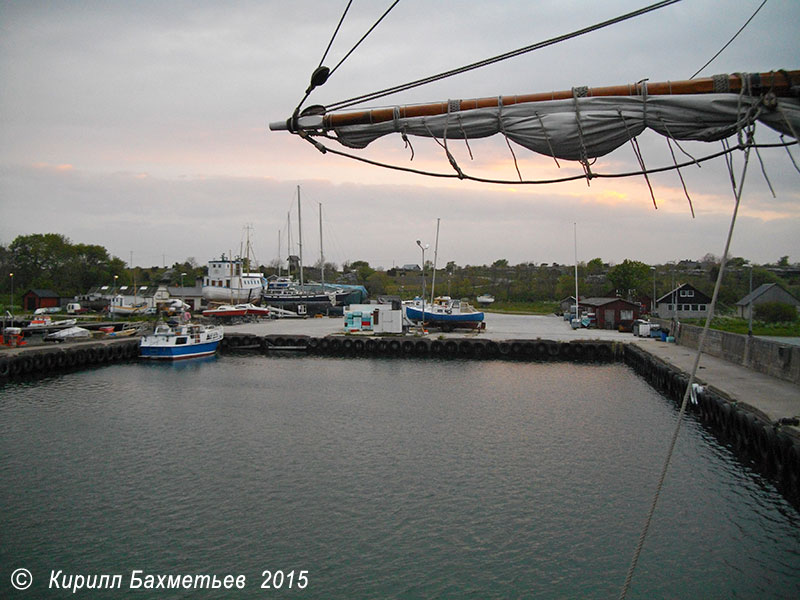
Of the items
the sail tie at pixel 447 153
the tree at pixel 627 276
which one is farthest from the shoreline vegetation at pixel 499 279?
the sail tie at pixel 447 153

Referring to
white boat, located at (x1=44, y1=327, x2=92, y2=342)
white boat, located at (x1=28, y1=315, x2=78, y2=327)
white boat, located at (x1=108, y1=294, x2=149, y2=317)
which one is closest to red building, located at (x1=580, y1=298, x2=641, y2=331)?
white boat, located at (x1=44, y1=327, x2=92, y2=342)

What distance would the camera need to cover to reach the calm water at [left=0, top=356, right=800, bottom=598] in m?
11.0

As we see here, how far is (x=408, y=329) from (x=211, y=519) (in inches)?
1392

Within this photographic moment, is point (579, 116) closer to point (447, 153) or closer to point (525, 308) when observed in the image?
point (447, 153)

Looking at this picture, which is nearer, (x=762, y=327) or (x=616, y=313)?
(x=762, y=327)

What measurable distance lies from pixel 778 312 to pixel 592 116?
1580 inches

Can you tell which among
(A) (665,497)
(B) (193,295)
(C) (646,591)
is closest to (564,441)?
(A) (665,497)

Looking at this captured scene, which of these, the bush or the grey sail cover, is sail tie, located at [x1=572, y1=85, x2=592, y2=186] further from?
the bush

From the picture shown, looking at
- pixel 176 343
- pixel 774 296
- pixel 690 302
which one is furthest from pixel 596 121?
pixel 690 302

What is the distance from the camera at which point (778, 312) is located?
41.8 metres

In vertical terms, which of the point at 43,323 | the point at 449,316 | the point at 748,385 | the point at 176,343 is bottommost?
the point at 176,343

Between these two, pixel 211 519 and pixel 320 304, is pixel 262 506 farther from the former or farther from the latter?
pixel 320 304

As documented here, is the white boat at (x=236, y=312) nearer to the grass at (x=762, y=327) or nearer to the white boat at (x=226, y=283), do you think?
the white boat at (x=226, y=283)

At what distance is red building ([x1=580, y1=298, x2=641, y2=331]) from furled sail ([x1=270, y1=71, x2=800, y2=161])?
42331 millimetres
